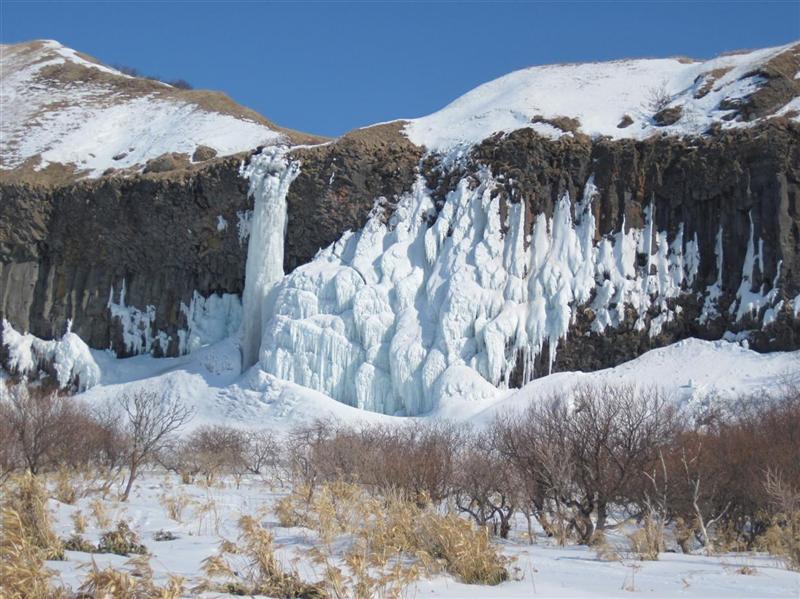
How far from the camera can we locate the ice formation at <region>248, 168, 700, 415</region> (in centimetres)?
3650

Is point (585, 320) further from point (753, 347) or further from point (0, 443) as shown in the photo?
point (0, 443)

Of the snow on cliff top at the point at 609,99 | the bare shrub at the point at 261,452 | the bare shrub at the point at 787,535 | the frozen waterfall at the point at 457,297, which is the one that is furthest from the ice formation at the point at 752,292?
the bare shrub at the point at 787,535

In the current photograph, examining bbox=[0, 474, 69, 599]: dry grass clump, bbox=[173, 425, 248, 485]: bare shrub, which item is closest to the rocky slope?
bbox=[173, 425, 248, 485]: bare shrub

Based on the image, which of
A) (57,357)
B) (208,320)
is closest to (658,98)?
(208,320)

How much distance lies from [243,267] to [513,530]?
29537 millimetres

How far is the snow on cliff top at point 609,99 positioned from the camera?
41531mm

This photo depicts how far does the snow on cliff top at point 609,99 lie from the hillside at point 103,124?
13.6 metres

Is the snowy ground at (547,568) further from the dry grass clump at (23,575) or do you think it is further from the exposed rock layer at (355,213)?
the exposed rock layer at (355,213)

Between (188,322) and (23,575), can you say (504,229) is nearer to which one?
(188,322)

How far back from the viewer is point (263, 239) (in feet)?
140

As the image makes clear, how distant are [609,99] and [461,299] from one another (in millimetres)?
16193

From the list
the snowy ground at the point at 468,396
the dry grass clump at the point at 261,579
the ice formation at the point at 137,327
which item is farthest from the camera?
the ice formation at the point at 137,327

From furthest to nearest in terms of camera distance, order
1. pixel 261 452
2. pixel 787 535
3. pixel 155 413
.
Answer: pixel 155 413 → pixel 261 452 → pixel 787 535

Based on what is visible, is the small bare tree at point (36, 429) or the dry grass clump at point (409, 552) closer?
the dry grass clump at point (409, 552)
